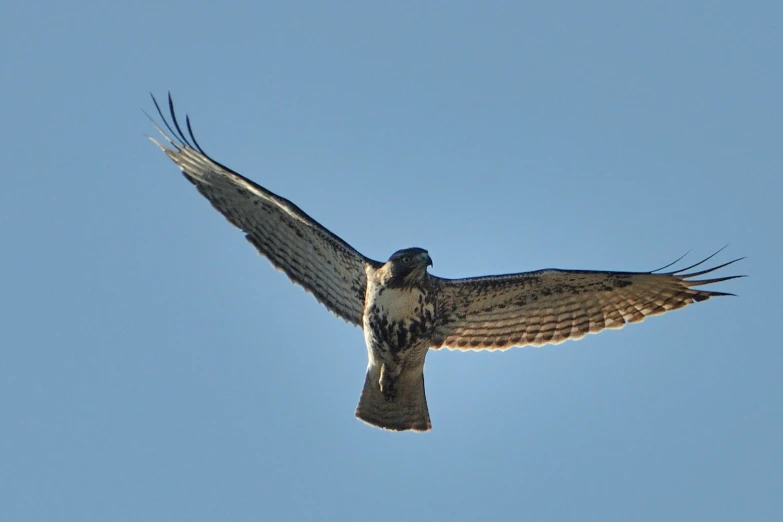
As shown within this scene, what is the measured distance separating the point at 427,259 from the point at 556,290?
1918 millimetres

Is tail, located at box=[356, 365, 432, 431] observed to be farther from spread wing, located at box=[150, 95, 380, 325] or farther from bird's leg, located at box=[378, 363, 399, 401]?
spread wing, located at box=[150, 95, 380, 325]

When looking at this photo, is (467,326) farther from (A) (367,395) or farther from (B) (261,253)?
(B) (261,253)

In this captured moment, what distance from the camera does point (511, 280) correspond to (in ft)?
44.6

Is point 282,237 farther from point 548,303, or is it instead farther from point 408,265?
point 548,303

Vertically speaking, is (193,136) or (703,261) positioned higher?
(193,136)

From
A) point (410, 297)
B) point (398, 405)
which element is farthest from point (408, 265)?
point (398, 405)

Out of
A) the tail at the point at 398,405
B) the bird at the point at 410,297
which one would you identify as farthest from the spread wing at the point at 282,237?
the tail at the point at 398,405

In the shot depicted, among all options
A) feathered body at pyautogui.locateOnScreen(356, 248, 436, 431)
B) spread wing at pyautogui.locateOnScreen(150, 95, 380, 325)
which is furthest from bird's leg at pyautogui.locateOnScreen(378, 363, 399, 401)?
spread wing at pyautogui.locateOnScreen(150, 95, 380, 325)

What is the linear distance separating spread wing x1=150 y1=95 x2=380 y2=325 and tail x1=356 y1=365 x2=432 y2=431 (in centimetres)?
82

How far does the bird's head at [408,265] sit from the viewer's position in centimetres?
1276

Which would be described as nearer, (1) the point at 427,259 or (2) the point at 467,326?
(1) the point at 427,259

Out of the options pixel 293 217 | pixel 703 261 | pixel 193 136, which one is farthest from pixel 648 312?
pixel 193 136

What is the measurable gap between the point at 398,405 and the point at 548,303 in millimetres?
2070

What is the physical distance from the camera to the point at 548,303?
46.1ft
